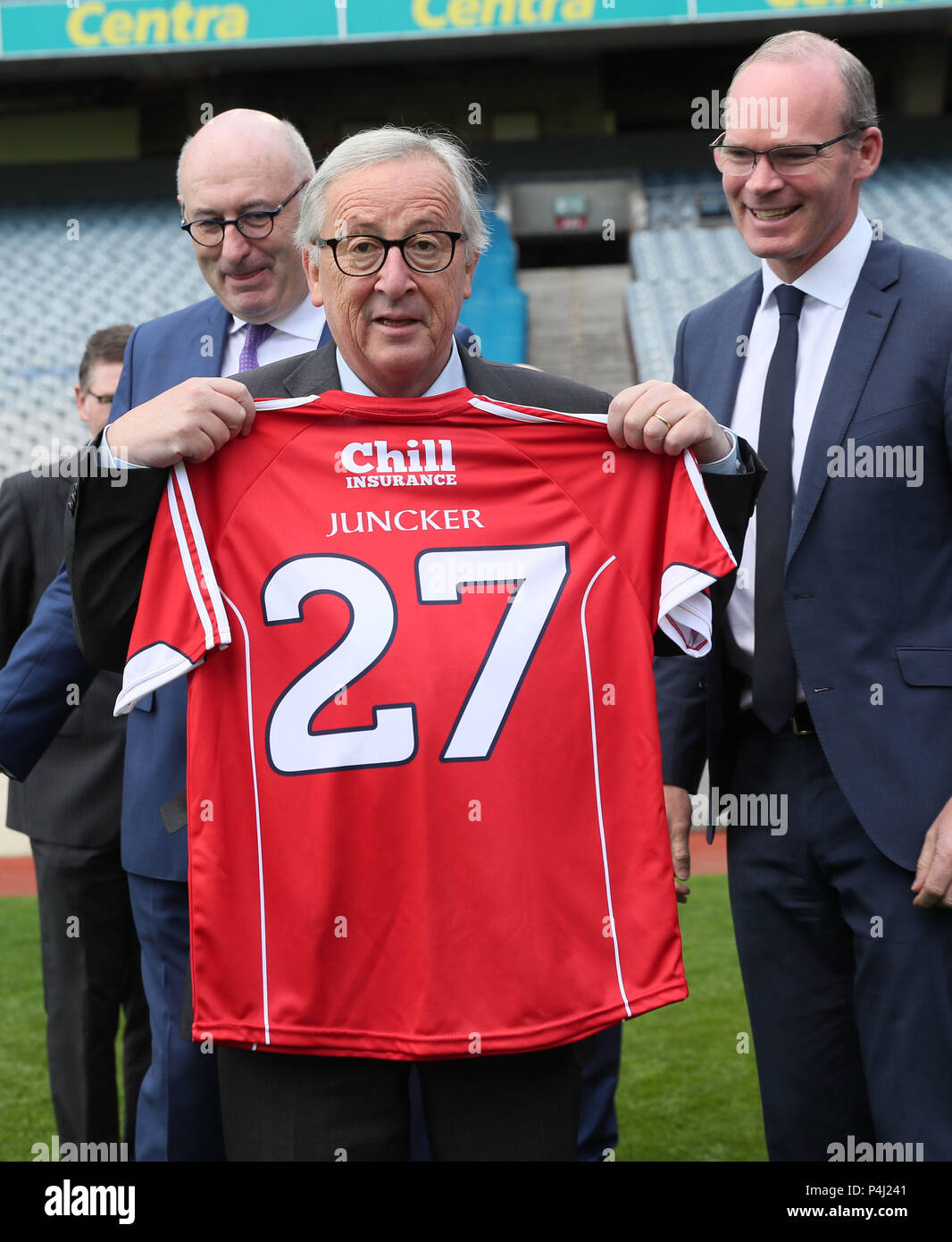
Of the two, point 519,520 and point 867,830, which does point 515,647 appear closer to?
point 519,520

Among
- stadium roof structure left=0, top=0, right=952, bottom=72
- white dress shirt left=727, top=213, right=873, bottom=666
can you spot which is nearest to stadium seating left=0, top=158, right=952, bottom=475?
stadium roof structure left=0, top=0, right=952, bottom=72

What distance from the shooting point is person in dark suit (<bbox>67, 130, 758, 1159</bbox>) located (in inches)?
67.8

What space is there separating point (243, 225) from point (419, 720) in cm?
110

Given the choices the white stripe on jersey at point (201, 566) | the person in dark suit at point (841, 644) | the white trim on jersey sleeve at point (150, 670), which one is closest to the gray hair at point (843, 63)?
the person in dark suit at point (841, 644)

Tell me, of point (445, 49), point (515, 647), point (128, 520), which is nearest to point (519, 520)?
point (515, 647)

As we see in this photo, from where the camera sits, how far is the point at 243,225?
2355 millimetres

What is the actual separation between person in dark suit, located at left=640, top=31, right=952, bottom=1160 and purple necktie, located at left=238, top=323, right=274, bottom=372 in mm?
891

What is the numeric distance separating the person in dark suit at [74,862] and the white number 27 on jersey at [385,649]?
1.53m

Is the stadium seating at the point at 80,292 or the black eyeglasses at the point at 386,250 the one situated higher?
the stadium seating at the point at 80,292

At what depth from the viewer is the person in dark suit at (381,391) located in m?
1.72

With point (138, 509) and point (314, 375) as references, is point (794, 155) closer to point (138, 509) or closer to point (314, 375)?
point (314, 375)

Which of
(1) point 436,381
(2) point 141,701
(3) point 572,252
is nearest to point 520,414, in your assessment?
(1) point 436,381

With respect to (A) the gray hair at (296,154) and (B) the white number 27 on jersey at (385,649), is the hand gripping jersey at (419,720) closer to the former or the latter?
(B) the white number 27 on jersey at (385,649)

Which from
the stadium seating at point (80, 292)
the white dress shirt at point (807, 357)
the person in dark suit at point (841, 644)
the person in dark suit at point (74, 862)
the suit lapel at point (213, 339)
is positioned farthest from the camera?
the stadium seating at point (80, 292)
